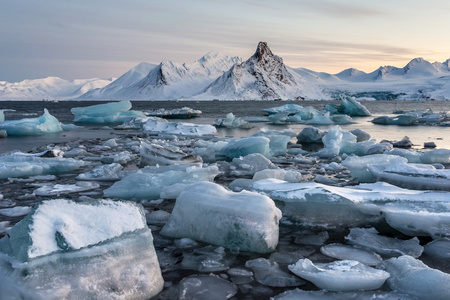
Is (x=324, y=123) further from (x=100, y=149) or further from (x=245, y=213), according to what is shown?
(x=245, y=213)

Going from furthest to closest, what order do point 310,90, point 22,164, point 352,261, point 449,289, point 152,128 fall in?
point 310,90 < point 152,128 < point 22,164 < point 352,261 < point 449,289

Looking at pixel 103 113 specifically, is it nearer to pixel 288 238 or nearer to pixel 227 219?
pixel 288 238

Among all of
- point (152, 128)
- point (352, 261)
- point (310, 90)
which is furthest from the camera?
point (310, 90)

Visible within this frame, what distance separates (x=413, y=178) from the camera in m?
4.63

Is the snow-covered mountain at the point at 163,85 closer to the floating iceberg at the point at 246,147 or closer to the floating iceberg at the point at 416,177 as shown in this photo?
the floating iceberg at the point at 246,147

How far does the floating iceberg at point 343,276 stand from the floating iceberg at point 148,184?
236 centimetres

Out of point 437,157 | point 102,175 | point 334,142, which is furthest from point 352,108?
point 102,175

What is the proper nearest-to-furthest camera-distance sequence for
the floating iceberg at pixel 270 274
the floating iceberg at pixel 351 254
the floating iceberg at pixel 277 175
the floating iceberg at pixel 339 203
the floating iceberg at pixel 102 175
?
the floating iceberg at pixel 270 274
the floating iceberg at pixel 351 254
the floating iceberg at pixel 339 203
the floating iceberg at pixel 277 175
the floating iceberg at pixel 102 175

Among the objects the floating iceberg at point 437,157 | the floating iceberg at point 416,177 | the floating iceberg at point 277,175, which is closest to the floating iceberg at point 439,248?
the floating iceberg at point 416,177

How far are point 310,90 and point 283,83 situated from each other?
40.3ft

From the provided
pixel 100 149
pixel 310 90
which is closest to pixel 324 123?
pixel 100 149

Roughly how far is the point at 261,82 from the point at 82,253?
150 meters

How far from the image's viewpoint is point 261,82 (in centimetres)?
14888

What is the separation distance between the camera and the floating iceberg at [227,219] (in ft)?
9.75
